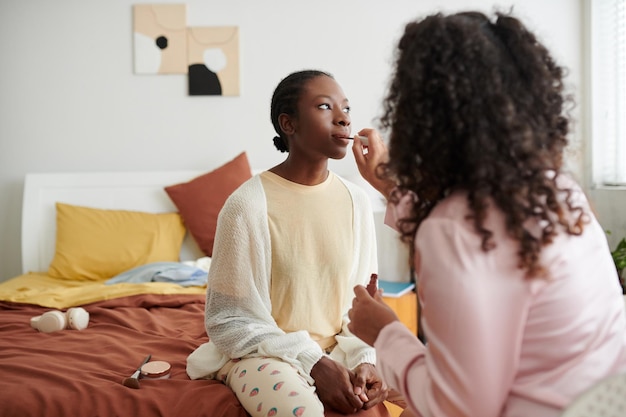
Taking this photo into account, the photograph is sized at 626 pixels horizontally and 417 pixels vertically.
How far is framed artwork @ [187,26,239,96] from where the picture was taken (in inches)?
142

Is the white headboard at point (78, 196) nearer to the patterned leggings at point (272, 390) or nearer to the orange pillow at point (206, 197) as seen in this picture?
the orange pillow at point (206, 197)

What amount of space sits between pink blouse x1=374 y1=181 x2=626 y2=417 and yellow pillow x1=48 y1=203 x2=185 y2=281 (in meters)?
2.54

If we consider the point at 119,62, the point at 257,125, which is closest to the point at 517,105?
the point at 257,125

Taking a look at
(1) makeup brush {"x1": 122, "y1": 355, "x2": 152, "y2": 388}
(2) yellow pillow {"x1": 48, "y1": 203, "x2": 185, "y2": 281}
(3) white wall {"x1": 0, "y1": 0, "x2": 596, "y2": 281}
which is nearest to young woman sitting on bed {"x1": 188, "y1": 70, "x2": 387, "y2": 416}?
(1) makeup brush {"x1": 122, "y1": 355, "x2": 152, "y2": 388}

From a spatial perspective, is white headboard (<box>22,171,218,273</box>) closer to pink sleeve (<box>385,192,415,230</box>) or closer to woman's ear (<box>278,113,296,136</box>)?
woman's ear (<box>278,113,296,136</box>)

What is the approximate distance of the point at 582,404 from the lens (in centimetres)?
67

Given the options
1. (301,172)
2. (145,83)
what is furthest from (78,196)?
(301,172)

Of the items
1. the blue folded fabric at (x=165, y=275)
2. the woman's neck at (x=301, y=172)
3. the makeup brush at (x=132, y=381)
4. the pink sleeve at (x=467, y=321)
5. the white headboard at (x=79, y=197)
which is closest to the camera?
the pink sleeve at (x=467, y=321)

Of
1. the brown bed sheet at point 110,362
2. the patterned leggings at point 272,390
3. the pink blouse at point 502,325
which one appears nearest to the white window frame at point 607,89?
the brown bed sheet at point 110,362

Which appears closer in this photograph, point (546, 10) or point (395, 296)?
point (395, 296)

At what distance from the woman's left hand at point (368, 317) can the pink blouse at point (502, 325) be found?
0.14m

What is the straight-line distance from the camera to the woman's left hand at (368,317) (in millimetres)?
1030

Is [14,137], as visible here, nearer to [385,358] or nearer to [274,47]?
[274,47]

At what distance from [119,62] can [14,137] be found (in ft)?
2.48
